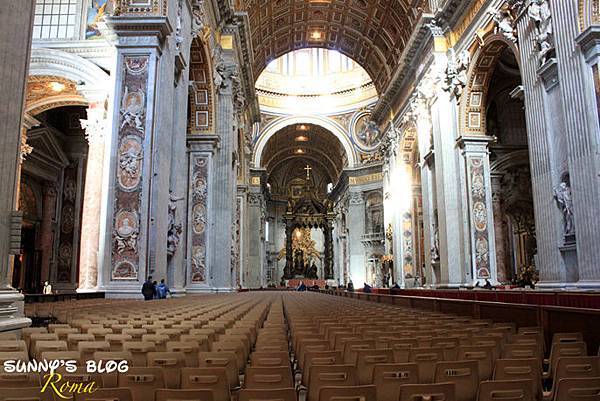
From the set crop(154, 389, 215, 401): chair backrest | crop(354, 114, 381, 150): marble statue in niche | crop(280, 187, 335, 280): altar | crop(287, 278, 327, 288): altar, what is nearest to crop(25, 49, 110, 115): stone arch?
crop(154, 389, 215, 401): chair backrest

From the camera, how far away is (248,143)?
101 ft

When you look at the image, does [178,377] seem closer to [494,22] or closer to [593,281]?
[593,281]

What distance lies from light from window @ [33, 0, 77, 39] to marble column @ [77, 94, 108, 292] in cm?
205

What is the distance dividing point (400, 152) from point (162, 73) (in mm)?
16059

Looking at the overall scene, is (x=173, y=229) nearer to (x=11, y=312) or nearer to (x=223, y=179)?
(x=223, y=179)

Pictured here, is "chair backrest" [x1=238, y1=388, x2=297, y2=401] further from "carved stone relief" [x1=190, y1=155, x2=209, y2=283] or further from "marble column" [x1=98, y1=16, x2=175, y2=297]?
"carved stone relief" [x1=190, y1=155, x2=209, y2=283]

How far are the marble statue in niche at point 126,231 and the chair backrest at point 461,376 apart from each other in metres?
7.90

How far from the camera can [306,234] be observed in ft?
154

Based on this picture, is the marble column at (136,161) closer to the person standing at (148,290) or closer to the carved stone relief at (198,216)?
the person standing at (148,290)

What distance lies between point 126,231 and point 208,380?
7734 mm

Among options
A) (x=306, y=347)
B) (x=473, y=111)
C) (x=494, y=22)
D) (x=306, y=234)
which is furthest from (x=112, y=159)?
(x=306, y=234)

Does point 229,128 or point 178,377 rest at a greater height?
point 229,128

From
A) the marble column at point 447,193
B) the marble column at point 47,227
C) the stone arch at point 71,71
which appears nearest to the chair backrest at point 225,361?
the stone arch at point 71,71

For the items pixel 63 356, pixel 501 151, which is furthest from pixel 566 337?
pixel 501 151
